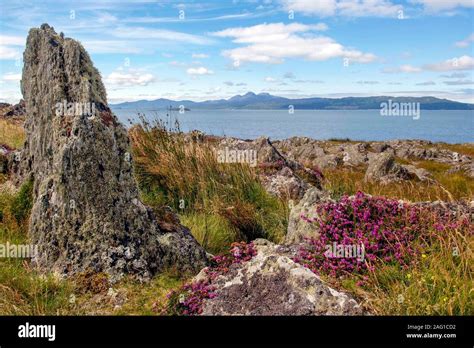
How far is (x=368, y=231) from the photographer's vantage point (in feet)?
24.1

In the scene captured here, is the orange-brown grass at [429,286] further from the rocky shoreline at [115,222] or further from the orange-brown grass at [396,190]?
the orange-brown grass at [396,190]

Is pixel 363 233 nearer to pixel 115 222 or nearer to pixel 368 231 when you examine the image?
pixel 368 231

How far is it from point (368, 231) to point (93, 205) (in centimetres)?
405

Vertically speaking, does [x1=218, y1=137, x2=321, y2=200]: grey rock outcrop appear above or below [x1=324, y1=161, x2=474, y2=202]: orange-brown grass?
above

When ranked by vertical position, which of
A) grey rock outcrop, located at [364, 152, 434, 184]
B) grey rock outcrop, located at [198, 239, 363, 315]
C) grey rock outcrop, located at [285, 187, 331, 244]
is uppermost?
grey rock outcrop, located at [285, 187, 331, 244]

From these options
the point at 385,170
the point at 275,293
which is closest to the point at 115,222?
the point at 275,293

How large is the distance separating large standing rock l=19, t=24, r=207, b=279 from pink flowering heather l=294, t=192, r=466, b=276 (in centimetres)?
184

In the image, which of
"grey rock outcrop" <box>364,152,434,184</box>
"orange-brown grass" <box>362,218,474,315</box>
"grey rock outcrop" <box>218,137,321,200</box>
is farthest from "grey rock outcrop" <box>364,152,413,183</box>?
"orange-brown grass" <box>362,218,474,315</box>

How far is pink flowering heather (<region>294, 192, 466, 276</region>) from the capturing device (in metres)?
6.64

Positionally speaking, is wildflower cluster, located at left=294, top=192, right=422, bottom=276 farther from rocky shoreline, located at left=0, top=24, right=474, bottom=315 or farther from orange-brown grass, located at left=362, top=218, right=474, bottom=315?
orange-brown grass, located at left=362, top=218, right=474, bottom=315

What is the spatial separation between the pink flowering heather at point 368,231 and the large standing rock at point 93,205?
1.84m

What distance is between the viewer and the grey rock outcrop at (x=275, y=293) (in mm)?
5336
